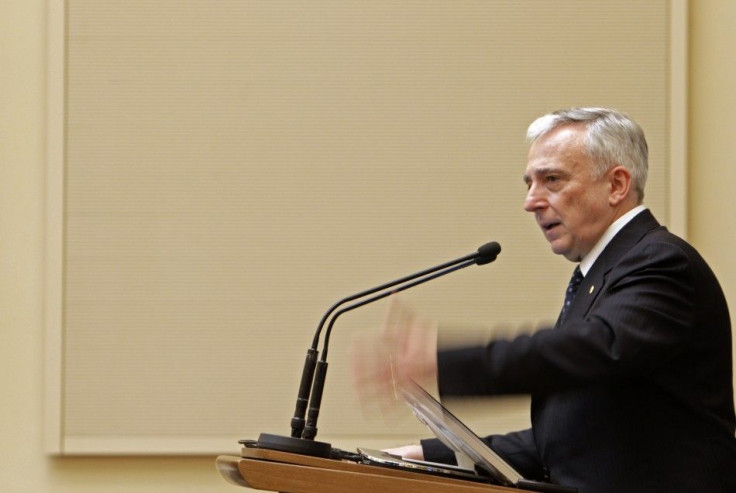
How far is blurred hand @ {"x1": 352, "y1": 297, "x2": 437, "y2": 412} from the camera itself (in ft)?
5.68

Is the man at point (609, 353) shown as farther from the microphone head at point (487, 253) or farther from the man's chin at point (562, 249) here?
the microphone head at point (487, 253)

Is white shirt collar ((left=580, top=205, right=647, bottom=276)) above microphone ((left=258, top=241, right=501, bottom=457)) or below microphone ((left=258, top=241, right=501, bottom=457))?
above

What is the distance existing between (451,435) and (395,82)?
2092 millimetres

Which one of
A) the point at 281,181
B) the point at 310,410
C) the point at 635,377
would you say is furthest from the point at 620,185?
the point at 281,181

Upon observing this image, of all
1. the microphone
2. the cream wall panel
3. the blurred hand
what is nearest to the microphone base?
the microphone

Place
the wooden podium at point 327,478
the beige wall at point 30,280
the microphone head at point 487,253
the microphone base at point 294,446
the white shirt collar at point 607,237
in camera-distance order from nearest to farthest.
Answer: the wooden podium at point 327,478
the microphone base at point 294,446
the microphone head at point 487,253
the white shirt collar at point 607,237
the beige wall at point 30,280

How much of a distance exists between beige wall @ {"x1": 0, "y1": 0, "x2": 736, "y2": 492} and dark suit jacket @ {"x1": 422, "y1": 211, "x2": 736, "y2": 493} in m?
1.76

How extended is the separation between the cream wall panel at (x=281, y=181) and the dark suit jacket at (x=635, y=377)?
1587 mm

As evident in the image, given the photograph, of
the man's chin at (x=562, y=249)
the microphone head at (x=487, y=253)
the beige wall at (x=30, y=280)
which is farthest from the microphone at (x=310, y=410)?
the beige wall at (x=30, y=280)

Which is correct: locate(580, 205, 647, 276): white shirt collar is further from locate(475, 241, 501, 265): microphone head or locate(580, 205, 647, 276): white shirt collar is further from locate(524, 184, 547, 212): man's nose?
locate(475, 241, 501, 265): microphone head

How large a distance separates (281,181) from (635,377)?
6.44 feet

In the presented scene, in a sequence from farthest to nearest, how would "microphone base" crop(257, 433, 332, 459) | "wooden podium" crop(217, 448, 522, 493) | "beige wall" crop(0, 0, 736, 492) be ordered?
"beige wall" crop(0, 0, 736, 492), "microphone base" crop(257, 433, 332, 459), "wooden podium" crop(217, 448, 522, 493)

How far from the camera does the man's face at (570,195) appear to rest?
236 centimetres

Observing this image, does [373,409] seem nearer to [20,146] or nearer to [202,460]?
[202,460]
